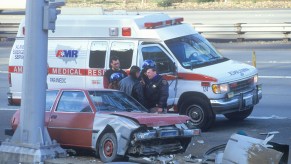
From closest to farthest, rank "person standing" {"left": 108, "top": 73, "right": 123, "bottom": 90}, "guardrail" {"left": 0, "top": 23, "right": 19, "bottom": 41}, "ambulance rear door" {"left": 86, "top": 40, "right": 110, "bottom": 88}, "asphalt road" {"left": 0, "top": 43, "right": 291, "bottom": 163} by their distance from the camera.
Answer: "asphalt road" {"left": 0, "top": 43, "right": 291, "bottom": 163} < "person standing" {"left": 108, "top": 73, "right": 123, "bottom": 90} < "ambulance rear door" {"left": 86, "top": 40, "right": 110, "bottom": 88} < "guardrail" {"left": 0, "top": 23, "right": 19, "bottom": 41}

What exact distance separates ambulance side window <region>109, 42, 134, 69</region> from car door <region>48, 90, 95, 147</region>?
2950 millimetres

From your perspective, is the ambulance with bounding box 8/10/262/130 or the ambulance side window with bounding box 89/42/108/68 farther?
the ambulance side window with bounding box 89/42/108/68

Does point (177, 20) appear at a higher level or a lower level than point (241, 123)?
higher

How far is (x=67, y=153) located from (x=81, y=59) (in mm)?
4057

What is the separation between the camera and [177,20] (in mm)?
16891

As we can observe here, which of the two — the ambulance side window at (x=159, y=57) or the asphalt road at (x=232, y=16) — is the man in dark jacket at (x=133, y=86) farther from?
the asphalt road at (x=232, y=16)

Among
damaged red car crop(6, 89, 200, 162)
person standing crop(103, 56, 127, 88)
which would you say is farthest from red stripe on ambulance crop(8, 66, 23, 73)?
damaged red car crop(6, 89, 200, 162)

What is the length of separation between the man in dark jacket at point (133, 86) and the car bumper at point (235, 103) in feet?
5.59

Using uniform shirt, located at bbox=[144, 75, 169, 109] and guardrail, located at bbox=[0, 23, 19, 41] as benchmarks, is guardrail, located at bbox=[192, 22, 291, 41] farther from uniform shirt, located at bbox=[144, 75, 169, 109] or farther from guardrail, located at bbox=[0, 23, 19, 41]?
uniform shirt, located at bbox=[144, 75, 169, 109]

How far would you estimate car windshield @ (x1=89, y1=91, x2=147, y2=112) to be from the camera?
41.8 ft

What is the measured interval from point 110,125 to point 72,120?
1.03 m

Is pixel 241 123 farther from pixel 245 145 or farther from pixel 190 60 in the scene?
pixel 245 145

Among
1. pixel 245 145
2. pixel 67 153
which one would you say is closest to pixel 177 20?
pixel 67 153

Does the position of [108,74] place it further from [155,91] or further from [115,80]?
[155,91]
